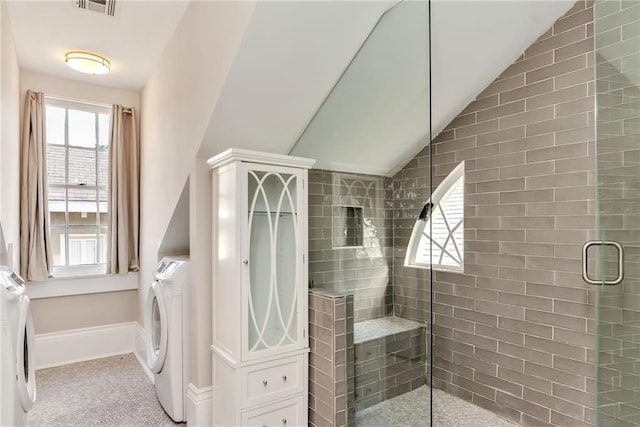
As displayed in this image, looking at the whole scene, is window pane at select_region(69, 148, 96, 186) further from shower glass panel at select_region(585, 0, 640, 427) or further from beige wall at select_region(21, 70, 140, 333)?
shower glass panel at select_region(585, 0, 640, 427)

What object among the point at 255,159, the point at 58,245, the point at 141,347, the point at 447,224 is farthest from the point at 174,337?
the point at 58,245

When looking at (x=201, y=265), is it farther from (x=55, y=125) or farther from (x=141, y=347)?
(x=55, y=125)

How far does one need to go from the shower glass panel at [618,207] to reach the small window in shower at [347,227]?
42.5 inches

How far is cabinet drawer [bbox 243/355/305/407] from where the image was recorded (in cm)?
182

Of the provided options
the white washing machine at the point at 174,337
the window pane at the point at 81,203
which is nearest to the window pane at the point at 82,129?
the window pane at the point at 81,203

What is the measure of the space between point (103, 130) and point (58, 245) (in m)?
1.22

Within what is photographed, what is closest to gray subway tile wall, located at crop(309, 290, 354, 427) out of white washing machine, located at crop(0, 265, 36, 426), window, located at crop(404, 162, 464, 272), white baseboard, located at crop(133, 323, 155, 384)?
window, located at crop(404, 162, 464, 272)

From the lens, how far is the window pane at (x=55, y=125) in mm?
3367

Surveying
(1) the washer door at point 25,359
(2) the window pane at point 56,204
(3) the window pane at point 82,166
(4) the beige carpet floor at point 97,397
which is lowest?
(4) the beige carpet floor at point 97,397

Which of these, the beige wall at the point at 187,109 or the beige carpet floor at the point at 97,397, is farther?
the beige carpet floor at the point at 97,397

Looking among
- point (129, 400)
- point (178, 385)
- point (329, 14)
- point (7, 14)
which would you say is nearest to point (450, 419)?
point (178, 385)

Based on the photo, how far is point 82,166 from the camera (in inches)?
140

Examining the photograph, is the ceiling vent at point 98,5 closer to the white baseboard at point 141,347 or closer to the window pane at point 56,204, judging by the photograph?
the window pane at point 56,204

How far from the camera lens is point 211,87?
6.19 ft
